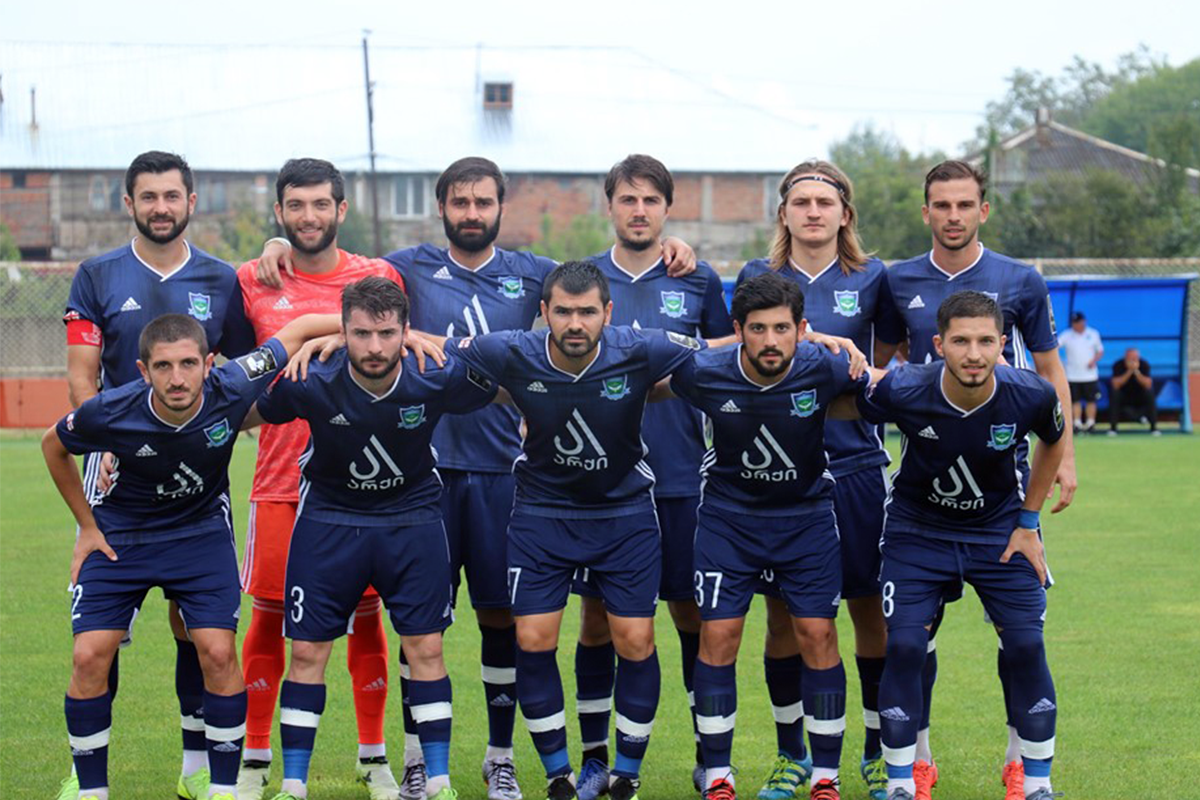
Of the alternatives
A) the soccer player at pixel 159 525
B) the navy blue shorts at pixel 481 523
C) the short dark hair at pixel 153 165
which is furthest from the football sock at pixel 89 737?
the short dark hair at pixel 153 165

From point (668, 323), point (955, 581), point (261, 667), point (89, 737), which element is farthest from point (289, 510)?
point (955, 581)

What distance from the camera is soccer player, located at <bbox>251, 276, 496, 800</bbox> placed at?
18.5ft

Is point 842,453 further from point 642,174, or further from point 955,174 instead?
point 642,174

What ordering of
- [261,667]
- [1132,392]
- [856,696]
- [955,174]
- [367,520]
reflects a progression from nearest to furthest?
[367,520] → [955,174] → [261,667] → [856,696] → [1132,392]

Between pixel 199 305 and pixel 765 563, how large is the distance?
8.01ft

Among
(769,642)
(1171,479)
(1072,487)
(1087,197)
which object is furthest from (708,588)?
(1087,197)

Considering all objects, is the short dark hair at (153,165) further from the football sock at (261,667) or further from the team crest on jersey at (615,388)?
the team crest on jersey at (615,388)

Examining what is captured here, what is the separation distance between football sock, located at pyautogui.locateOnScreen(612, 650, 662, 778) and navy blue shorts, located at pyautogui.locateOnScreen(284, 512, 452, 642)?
2.41 ft

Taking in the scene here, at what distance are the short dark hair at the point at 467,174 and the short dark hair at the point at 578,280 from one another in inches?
25.4

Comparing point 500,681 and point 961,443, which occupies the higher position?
point 961,443

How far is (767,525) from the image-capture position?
582 centimetres

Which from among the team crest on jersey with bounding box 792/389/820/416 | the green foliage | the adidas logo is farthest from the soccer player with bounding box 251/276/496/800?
the green foliage

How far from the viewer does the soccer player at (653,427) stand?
6215 millimetres

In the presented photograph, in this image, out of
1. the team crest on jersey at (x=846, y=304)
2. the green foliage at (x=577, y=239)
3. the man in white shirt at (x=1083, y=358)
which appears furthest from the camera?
the green foliage at (x=577, y=239)
